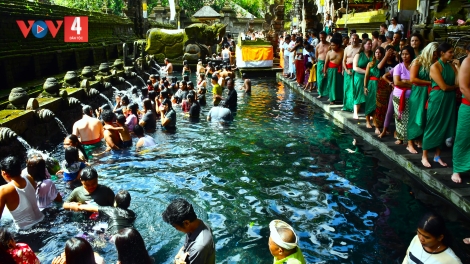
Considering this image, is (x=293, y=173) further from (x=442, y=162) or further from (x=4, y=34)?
(x=4, y=34)

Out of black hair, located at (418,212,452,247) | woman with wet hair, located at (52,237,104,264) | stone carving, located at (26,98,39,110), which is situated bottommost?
woman with wet hair, located at (52,237,104,264)

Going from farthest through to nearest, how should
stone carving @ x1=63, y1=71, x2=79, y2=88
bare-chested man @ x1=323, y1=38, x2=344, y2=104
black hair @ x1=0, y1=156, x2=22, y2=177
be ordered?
stone carving @ x1=63, y1=71, x2=79, y2=88, bare-chested man @ x1=323, y1=38, x2=344, y2=104, black hair @ x1=0, y1=156, x2=22, y2=177

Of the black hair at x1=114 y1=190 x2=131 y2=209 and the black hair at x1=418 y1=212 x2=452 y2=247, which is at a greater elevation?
the black hair at x1=418 y1=212 x2=452 y2=247

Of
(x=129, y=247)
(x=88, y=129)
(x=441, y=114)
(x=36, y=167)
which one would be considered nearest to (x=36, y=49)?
(x=88, y=129)

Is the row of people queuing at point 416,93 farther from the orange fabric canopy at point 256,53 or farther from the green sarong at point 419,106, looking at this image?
the orange fabric canopy at point 256,53

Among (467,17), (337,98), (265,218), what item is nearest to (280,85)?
(337,98)

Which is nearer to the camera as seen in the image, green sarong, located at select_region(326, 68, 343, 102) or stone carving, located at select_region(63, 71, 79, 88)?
green sarong, located at select_region(326, 68, 343, 102)

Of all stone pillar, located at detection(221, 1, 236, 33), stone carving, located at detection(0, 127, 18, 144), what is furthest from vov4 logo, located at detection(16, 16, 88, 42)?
stone pillar, located at detection(221, 1, 236, 33)

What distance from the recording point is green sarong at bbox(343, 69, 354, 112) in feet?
32.0

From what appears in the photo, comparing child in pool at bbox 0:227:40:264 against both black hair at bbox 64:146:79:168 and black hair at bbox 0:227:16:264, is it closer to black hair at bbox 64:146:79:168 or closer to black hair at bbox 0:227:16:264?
black hair at bbox 0:227:16:264

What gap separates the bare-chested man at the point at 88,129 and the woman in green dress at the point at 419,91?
580 centimetres

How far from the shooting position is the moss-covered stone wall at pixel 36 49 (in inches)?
468

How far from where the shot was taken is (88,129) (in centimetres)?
771

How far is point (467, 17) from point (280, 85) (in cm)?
787
